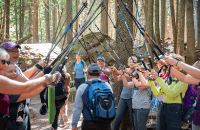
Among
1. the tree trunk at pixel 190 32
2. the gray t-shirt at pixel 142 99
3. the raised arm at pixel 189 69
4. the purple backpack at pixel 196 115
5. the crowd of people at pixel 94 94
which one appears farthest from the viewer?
the tree trunk at pixel 190 32

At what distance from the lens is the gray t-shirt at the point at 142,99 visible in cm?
466

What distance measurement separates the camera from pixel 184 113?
3.86 metres

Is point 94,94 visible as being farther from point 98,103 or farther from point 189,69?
point 189,69

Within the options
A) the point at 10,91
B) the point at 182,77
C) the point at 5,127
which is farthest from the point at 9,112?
the point at 182,77

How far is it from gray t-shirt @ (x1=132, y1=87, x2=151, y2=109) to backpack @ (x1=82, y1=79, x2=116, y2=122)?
4.80 feet

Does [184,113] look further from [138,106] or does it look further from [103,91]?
[103,91]

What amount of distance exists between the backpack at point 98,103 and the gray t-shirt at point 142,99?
1462mm

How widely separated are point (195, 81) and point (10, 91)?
278cm

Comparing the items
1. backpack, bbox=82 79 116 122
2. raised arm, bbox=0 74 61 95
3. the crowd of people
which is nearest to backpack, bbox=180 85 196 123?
the crowd of people

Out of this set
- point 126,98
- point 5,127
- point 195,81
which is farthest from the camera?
point 126,98

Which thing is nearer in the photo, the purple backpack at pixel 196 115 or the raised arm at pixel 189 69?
the raised arm at pixel 189 69

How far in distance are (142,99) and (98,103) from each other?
176 centimetres

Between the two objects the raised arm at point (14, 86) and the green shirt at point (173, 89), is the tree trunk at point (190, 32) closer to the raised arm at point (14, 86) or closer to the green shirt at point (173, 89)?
the green shirt at point (173, 89)

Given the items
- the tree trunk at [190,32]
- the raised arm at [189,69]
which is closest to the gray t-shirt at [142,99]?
the raised arm at [189,69]
